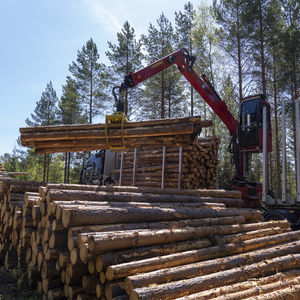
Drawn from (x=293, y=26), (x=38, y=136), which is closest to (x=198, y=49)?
(x=293, y=26)

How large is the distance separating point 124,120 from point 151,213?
2.33 m

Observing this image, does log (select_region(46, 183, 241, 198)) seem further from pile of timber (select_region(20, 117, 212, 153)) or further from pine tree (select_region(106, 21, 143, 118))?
pine tree (select_region(106, 21, 143, 118))

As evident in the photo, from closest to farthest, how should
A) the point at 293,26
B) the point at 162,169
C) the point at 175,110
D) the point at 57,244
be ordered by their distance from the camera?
the point at 57,244
the point at 162,169
the point at 293,26
the point at 175,110

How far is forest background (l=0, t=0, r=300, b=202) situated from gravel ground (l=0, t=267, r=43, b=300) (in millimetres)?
11026

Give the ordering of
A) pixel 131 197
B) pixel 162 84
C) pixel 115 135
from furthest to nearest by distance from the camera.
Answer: pixel 162 84 → pixel 115 135 → pixel 131 197

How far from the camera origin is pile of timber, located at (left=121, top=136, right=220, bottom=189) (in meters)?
10.8

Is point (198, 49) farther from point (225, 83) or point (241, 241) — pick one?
point (241, 241)

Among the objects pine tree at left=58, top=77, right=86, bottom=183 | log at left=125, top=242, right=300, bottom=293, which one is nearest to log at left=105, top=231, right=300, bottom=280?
log at left=125, top=242, right=300, bottom=293

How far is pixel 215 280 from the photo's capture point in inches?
133

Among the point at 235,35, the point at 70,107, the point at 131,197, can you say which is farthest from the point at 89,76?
the point at 131,197

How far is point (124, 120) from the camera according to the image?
6.17m

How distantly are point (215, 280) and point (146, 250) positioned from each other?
91 cm

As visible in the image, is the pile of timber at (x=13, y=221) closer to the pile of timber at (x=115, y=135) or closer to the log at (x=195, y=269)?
the pile of timber at (x=115, y=135)

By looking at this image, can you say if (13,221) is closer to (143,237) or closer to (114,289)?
(143,237)
